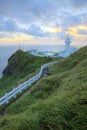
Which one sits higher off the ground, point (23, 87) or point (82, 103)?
point (82, 103)

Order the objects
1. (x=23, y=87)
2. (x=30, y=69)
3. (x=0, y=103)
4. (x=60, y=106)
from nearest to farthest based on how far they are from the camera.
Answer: (x=60, y=106), (x=0, y=103), (x=23, y=87), (x=30, y=69)

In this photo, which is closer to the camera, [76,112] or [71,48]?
[76,112]

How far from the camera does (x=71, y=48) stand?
173ft

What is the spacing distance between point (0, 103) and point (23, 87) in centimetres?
410

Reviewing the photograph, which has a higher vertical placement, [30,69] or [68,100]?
[68,100]

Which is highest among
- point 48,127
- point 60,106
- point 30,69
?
point 60,106

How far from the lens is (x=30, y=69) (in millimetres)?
44406

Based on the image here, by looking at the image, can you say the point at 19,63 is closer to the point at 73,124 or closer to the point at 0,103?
the point at 0,103

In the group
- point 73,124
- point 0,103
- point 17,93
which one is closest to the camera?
point 73,124

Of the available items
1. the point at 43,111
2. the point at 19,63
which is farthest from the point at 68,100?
the point at 19,63

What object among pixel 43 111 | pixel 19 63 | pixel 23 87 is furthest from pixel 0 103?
pixel 19 63

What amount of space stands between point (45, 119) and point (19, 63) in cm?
4560

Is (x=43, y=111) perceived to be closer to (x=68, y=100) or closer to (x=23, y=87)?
(x=68, y=100)

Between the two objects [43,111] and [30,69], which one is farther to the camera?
[30,69]
